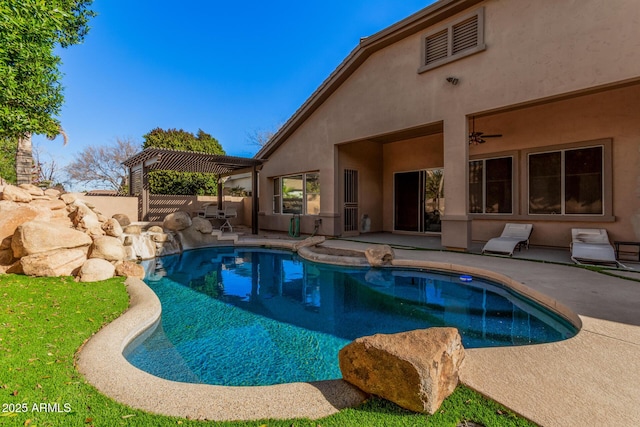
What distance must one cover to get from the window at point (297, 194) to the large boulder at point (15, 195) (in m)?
8.49

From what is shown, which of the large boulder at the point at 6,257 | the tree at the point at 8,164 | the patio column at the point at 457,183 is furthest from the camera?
the tree at the point at 8,164

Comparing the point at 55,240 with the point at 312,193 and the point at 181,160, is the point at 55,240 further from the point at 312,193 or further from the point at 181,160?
the point at 312,193

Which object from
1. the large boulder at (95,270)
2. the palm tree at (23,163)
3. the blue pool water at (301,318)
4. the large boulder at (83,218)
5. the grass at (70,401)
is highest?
the palm tree at (23,163)

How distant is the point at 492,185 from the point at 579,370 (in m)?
8.08

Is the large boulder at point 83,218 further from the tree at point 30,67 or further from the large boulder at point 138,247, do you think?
the tree at point 30,67

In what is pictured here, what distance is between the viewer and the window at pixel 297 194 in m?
12.5

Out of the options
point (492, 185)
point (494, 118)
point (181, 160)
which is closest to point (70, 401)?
point (492, 185)

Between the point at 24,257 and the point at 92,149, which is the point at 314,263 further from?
the point at 92,149

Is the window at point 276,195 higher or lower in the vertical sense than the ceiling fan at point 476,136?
lower

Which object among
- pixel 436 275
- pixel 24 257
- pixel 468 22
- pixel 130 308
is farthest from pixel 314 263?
pixel 468 22

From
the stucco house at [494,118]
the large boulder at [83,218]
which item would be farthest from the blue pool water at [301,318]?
the stucco house at [494,118]

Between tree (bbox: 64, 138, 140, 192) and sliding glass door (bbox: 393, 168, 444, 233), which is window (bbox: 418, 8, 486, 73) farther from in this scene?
tree (bbox: 64, 138, 140, 192)

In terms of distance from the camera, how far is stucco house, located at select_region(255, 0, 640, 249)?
21.2 feet

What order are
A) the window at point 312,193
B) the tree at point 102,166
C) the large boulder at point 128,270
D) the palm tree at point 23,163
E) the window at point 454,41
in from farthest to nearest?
1. the tree at point 102,166
2. the window at point 312,193
3. the palm tree at point 23,163
4. the window at point 454,41
5. the large boulder at point 128,270
